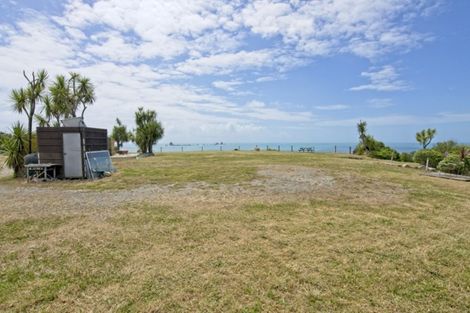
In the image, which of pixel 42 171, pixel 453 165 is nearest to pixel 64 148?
pixel 42 171

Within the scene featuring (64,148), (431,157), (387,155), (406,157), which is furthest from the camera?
(387,155)

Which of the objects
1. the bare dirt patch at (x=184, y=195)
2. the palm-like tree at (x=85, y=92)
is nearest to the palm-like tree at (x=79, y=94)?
the palm-like tree at (x=85, y=92)

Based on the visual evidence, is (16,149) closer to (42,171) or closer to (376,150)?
(42,171)

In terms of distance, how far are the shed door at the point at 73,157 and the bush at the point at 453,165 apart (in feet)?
56.6

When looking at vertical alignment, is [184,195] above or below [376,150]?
below

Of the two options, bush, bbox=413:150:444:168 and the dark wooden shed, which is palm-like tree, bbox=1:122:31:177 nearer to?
the dark wooden shed

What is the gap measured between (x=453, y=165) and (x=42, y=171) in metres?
18.7

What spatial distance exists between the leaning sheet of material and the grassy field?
386 cm

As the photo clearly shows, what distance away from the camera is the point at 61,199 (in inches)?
279

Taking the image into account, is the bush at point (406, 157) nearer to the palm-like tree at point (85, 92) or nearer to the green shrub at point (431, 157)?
the green shrub at point (431, 157)

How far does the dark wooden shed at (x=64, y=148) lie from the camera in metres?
10.7

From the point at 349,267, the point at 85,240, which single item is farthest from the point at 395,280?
the point at 85,240

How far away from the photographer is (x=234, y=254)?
373 cm

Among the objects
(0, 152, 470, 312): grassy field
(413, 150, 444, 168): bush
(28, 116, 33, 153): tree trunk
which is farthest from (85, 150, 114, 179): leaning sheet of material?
(413, 150, 444, 168): bush
